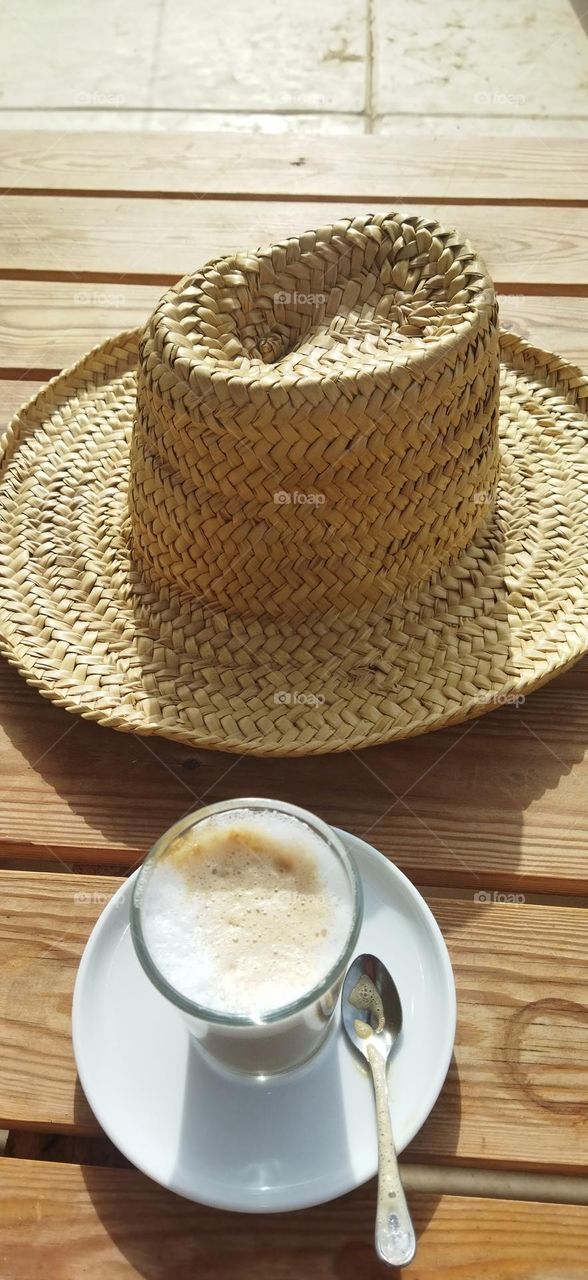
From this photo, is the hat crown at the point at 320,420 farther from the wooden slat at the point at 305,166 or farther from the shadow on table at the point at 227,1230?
the wooden slat at the point at 305,166

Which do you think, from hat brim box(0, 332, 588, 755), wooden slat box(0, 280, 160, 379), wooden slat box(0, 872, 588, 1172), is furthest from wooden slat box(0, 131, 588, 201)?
wooden slat box(0, 872, 588, 1172)

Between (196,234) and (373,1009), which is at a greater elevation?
(196,234)

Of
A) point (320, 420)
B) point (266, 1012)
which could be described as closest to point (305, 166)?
point (320, 420)

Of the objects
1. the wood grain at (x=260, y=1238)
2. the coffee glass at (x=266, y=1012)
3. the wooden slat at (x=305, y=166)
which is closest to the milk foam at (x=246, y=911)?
the coffee glass at (x=266, y=1012)

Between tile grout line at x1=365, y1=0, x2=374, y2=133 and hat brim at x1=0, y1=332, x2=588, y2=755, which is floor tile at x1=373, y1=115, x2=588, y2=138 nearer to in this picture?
tile grout line at x1=365, y1=0, x2=374, y2=133

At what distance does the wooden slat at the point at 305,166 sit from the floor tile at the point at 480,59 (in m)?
1.37

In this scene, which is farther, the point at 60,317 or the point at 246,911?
the point at 60,317

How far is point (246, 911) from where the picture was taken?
535 millimetres

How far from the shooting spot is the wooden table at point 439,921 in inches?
20.6

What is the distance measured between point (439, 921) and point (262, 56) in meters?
2.68

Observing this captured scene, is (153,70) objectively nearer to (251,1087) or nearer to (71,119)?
(71,119)

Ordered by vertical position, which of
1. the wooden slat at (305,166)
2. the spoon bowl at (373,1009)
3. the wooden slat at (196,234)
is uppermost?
the wooden slat at (305,166)

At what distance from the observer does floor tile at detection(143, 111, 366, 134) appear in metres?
2.48

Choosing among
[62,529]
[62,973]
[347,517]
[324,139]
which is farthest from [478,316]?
[324,139]
